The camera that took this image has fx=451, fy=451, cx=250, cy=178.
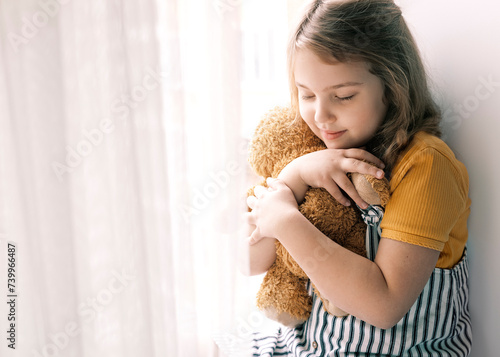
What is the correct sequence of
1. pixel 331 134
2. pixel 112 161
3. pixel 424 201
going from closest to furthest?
pixel 112 161, pixel 424 201, pixel 331 134

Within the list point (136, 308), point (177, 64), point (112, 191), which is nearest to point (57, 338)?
point (136, 308)

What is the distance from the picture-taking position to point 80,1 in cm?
58

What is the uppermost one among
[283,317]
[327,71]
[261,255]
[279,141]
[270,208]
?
[327,71]

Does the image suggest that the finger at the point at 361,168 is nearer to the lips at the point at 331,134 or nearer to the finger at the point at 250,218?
the lips at the point at 331,134

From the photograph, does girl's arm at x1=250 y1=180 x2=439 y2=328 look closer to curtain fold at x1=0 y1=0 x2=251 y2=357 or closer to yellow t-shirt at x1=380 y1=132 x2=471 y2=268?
yellow t-shirt at x1=380 y1=132 x2=471 y2=268

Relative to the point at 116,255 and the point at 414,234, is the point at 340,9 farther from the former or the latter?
the point at 116,255

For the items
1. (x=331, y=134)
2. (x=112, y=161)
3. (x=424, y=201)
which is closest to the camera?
(x=112, y=161)

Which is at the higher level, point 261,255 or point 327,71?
point 327,71

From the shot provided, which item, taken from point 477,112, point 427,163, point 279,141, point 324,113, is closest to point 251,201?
point 279,141

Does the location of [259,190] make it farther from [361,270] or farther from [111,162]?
[111,162]

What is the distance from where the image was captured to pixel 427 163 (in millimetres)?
773

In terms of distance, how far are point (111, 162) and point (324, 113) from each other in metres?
0.39

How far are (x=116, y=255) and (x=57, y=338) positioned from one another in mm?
134

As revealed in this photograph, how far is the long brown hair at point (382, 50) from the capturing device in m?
0.78
